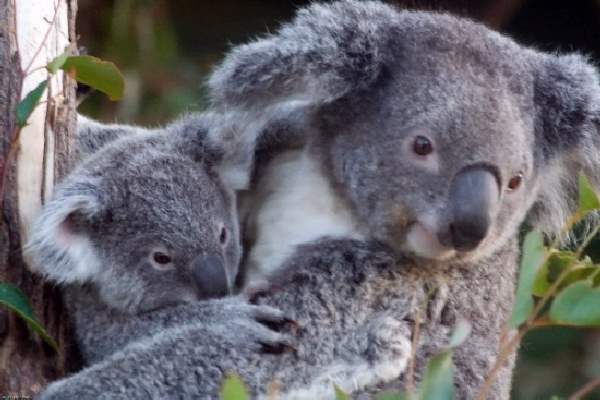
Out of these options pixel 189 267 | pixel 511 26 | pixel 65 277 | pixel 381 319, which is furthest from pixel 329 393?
pixel 511 26

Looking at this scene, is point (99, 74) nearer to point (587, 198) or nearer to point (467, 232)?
point (467, 232)

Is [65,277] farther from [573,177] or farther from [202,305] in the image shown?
[573,177]

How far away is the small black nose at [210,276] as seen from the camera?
2729mm

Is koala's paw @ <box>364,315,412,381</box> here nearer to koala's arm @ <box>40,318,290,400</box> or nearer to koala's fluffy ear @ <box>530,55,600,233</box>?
koala's arm @ <box>40,318,290,400</box>

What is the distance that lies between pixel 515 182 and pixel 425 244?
0.91 ft

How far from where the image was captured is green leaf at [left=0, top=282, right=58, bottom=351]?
2.43 m

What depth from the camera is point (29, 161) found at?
8.92ft

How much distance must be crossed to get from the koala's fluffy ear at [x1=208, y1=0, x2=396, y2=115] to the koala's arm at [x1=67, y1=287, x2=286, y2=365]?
50 centimetres

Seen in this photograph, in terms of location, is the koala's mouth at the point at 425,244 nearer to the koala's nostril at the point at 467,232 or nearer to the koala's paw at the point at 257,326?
the koala's nostril at the point at 467,232

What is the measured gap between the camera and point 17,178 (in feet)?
8.80

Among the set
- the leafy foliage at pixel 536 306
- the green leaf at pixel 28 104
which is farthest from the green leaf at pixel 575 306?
the green leaf at pixel 28 104

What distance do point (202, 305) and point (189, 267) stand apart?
101mm

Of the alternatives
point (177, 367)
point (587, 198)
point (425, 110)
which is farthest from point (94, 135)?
point (587, 198)

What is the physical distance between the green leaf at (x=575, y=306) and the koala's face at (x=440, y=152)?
66 centimetres
